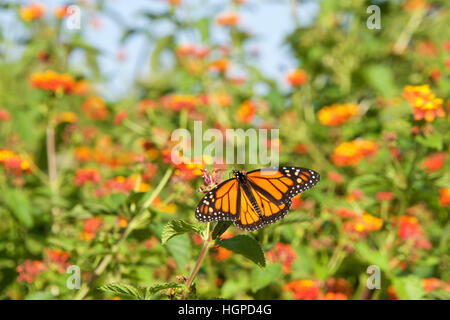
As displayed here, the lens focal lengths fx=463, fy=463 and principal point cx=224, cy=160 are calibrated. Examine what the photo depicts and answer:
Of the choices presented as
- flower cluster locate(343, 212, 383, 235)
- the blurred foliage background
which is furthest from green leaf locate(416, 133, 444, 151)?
flower cluster locate(343, 212, 383, 235)

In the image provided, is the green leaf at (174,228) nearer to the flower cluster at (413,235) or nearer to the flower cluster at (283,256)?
Result: the flower cluster at (283,256)

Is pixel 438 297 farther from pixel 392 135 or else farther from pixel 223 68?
pixel 223 68

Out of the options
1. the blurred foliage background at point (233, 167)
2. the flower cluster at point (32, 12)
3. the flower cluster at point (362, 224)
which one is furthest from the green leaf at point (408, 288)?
the flower cluster at point (32, 12)

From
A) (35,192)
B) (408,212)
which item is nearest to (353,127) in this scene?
(408,212)

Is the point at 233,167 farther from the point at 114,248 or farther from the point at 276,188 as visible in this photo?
the point at 114,248

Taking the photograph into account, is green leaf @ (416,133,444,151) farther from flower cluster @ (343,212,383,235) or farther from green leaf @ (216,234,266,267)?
green leaf @ (216,234,266,267)

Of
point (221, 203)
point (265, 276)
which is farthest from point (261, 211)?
point (265, 276)
